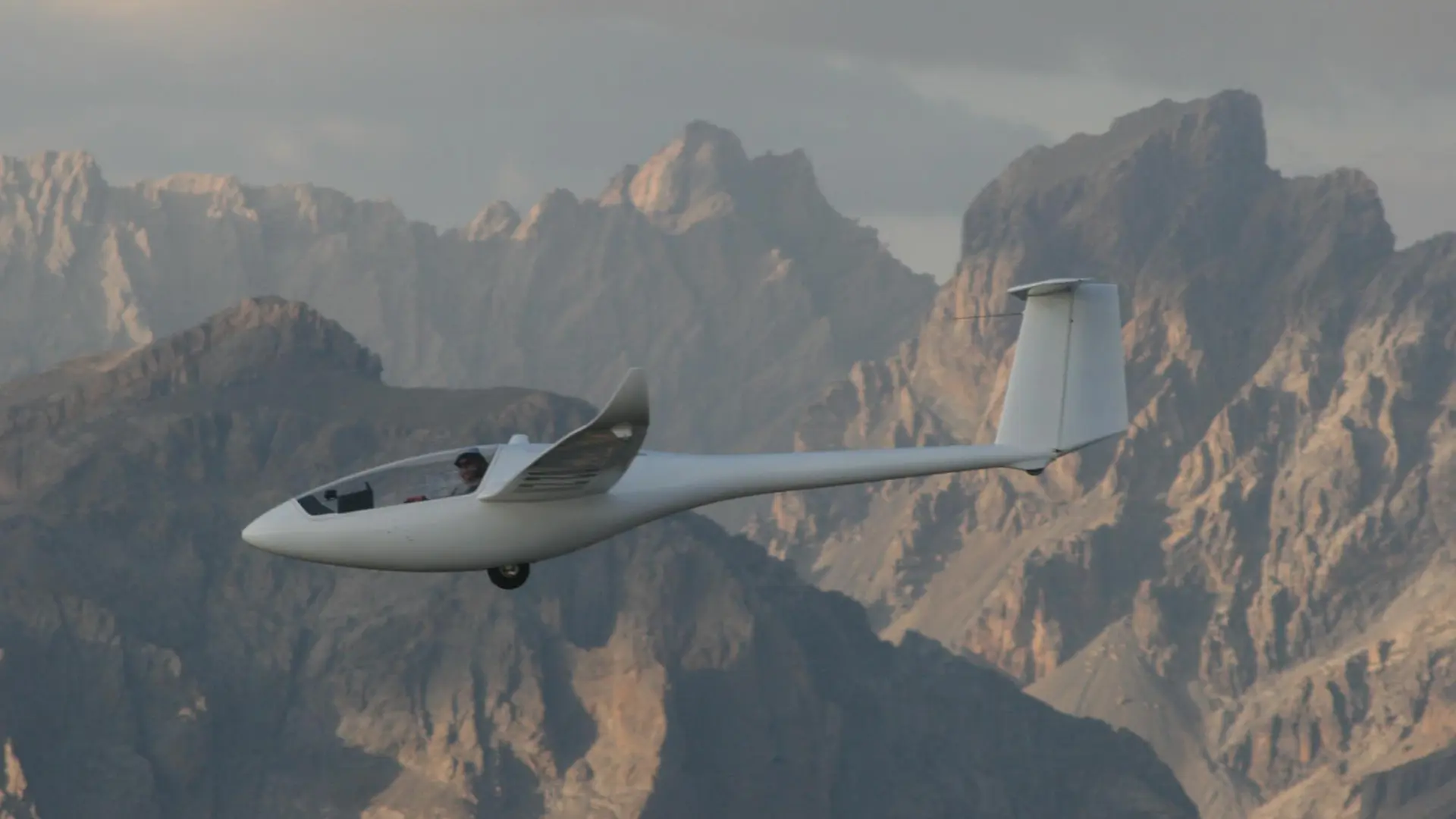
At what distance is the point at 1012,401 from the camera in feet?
269

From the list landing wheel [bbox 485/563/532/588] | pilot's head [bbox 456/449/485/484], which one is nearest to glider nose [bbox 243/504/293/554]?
pilot's head [bbox 456/449/485/484]

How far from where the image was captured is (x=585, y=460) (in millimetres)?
70812

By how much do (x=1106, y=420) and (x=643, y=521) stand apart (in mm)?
16223

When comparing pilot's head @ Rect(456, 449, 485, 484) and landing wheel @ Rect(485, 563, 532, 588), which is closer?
pilot's head @ Rect(456, 449, 485, 484)

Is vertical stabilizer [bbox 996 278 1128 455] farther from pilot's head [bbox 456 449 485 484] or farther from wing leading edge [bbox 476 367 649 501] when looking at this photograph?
pilot's head [bbox 456 449 485 484]

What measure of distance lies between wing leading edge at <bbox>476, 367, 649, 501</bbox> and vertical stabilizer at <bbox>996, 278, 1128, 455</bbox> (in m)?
15.4

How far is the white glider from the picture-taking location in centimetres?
7450

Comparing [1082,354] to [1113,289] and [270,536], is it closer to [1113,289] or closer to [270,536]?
[1113,289]

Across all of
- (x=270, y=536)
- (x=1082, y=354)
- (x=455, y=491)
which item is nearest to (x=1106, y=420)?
(x=1082, y=354)

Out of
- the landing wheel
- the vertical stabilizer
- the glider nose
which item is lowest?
the landing wheel

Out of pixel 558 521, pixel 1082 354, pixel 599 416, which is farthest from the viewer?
pixel 1082 354

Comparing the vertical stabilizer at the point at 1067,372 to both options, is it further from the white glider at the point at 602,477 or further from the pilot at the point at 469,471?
the pilot at the point at 469,471

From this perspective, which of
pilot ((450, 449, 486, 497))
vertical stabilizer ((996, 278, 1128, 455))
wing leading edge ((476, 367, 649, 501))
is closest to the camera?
wing leading edge ((476, 367, 649, 501))

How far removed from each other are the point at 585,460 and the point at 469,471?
6161 millimetres
